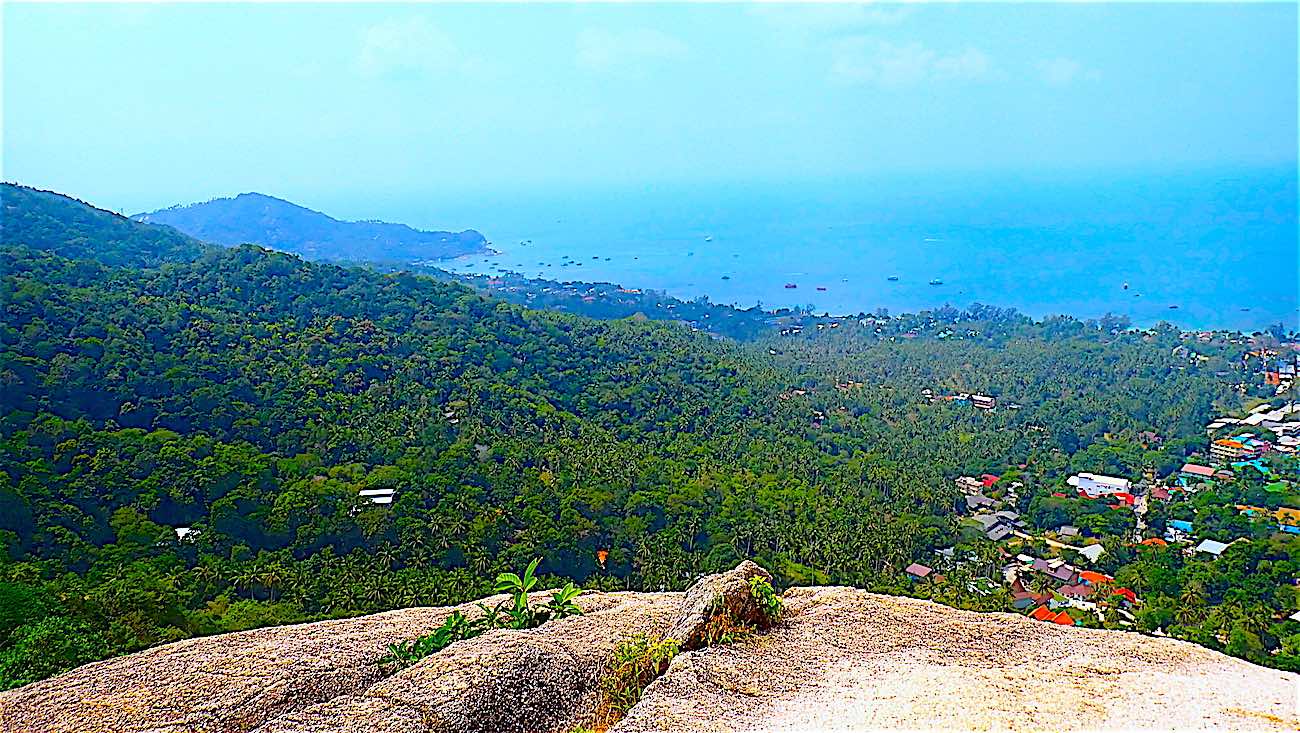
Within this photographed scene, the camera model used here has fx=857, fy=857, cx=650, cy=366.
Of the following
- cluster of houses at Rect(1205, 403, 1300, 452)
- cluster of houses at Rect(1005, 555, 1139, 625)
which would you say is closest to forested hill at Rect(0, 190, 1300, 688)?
cluster of houses at Rect(1005, 555, 1139, 625)

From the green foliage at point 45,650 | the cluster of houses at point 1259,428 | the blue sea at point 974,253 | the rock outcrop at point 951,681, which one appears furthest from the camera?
the blue sea at point 974,253

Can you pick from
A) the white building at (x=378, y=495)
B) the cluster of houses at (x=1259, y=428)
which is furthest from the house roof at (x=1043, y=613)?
the cluster of houses at (x=1259, y=428)

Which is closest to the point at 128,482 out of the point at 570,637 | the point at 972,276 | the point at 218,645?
the point at 218,645

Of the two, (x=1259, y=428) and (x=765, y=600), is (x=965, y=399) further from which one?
(x=765, y=600)

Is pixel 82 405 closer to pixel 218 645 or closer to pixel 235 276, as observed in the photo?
pixel 235 276

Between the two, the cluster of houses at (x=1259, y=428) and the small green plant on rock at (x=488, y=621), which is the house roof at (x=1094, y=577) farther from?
the small green plant on rock at (x=488, y=621)
